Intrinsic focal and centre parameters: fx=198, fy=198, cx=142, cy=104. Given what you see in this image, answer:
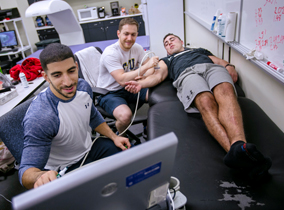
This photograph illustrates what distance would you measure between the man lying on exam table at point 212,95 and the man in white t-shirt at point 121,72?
12 cm

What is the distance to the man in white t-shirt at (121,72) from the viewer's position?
5.87ft

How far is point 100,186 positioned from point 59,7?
2705mm

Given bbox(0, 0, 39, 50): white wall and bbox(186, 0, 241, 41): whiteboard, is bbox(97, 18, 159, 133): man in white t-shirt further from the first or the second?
bbox(0, 0, 39, 50): white wall

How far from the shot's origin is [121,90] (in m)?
1.99

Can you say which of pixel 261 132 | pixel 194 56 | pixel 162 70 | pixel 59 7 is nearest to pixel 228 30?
pixel 194 56

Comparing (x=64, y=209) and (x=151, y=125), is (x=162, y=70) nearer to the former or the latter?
(x=151, y=125)

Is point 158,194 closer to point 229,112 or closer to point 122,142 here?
point 122,142

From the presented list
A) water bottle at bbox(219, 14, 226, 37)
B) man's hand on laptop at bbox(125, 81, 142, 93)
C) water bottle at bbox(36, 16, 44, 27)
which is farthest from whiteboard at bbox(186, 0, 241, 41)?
water bottle at bbox(36, 16, 44, 27)

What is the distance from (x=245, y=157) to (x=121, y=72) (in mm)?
1324

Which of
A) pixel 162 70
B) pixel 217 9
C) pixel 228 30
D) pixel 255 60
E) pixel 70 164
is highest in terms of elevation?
pixel 217 9

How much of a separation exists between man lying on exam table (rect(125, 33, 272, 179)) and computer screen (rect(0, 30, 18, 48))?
13.0 ft

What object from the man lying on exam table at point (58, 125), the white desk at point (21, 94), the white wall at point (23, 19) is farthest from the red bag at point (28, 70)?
the white wall at point (23, 19)

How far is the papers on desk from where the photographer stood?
66.5 inches

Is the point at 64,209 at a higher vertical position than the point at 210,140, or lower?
higher
